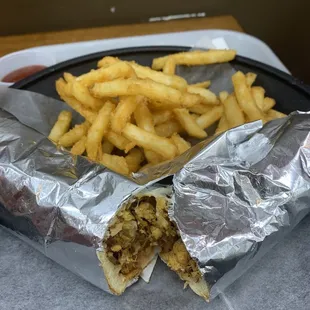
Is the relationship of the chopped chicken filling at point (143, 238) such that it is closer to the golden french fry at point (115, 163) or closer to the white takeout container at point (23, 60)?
the golden french fry at point (115, 163)

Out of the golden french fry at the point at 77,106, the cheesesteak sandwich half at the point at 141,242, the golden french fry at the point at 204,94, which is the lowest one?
the cheesesteak sandwich half at the point at 141,242

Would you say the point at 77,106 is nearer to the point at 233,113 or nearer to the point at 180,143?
the point at 180,143

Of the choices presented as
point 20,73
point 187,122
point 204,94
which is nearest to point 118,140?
point 187,122

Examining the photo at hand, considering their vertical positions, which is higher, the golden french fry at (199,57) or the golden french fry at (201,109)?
the golden french fry at (199,57)

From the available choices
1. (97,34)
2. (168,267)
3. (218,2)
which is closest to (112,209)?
(168,267)

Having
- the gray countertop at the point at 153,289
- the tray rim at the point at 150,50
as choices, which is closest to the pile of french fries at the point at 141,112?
the tray rim at the point at 150,50

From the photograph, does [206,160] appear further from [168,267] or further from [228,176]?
[168,267]

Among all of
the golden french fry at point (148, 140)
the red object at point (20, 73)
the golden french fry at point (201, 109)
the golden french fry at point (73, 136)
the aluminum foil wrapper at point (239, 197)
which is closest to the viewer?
the aluminum foil wrapper at point (239, 197)

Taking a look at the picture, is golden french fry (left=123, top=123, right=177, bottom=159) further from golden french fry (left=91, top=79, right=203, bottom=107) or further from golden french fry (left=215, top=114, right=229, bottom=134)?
golden french fry (left=215, top=114, right=229, bottom=134)
